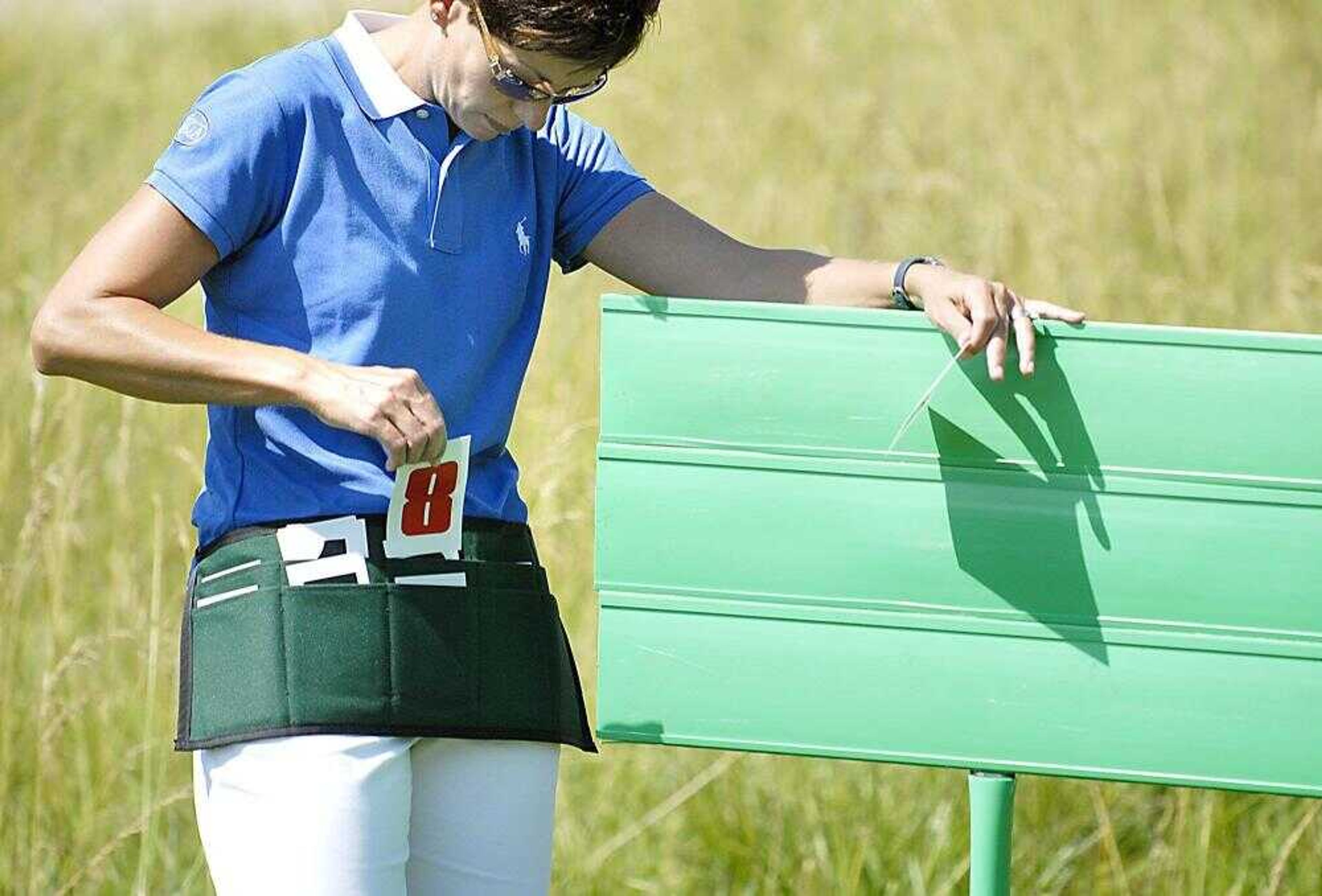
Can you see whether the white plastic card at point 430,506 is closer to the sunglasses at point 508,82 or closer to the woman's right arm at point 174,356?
the woman's right arm at point 174,356

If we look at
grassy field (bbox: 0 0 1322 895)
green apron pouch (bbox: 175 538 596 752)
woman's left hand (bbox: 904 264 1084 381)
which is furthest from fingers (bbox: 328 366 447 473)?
grassy field (bbox: 0 0 1322 895)

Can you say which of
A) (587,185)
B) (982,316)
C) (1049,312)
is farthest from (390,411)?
(1049,312)

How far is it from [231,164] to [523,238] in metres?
0.38

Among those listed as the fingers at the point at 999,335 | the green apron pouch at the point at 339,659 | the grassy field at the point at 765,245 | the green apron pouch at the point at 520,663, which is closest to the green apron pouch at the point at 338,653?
the green apron pouch at the point at 339,659

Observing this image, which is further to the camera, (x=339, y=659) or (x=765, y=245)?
(x=765, y=245)

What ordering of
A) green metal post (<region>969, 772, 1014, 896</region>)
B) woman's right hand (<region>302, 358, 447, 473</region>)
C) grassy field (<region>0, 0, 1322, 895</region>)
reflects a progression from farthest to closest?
grassy field (<region>0, 0, 1322, 895</region>) < green metal post (<region>969, 772, 1014, 896</region>) < woman's right hand (<region>302, 358, 447, 473</region>)

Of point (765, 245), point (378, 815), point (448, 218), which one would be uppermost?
point (765, 245)

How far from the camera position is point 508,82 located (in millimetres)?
1947

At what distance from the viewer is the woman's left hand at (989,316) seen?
2.02 meters

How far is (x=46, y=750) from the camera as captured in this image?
317 cm

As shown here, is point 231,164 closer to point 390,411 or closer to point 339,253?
Answer: point 339,253

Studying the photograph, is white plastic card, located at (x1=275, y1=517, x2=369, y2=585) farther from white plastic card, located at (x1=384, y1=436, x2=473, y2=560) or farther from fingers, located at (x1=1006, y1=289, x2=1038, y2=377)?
fingers, located at (x1=1006, y1=289, x2=1038, y2=377)

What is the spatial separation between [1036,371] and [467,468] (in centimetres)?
67

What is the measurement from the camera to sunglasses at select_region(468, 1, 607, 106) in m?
1.93
